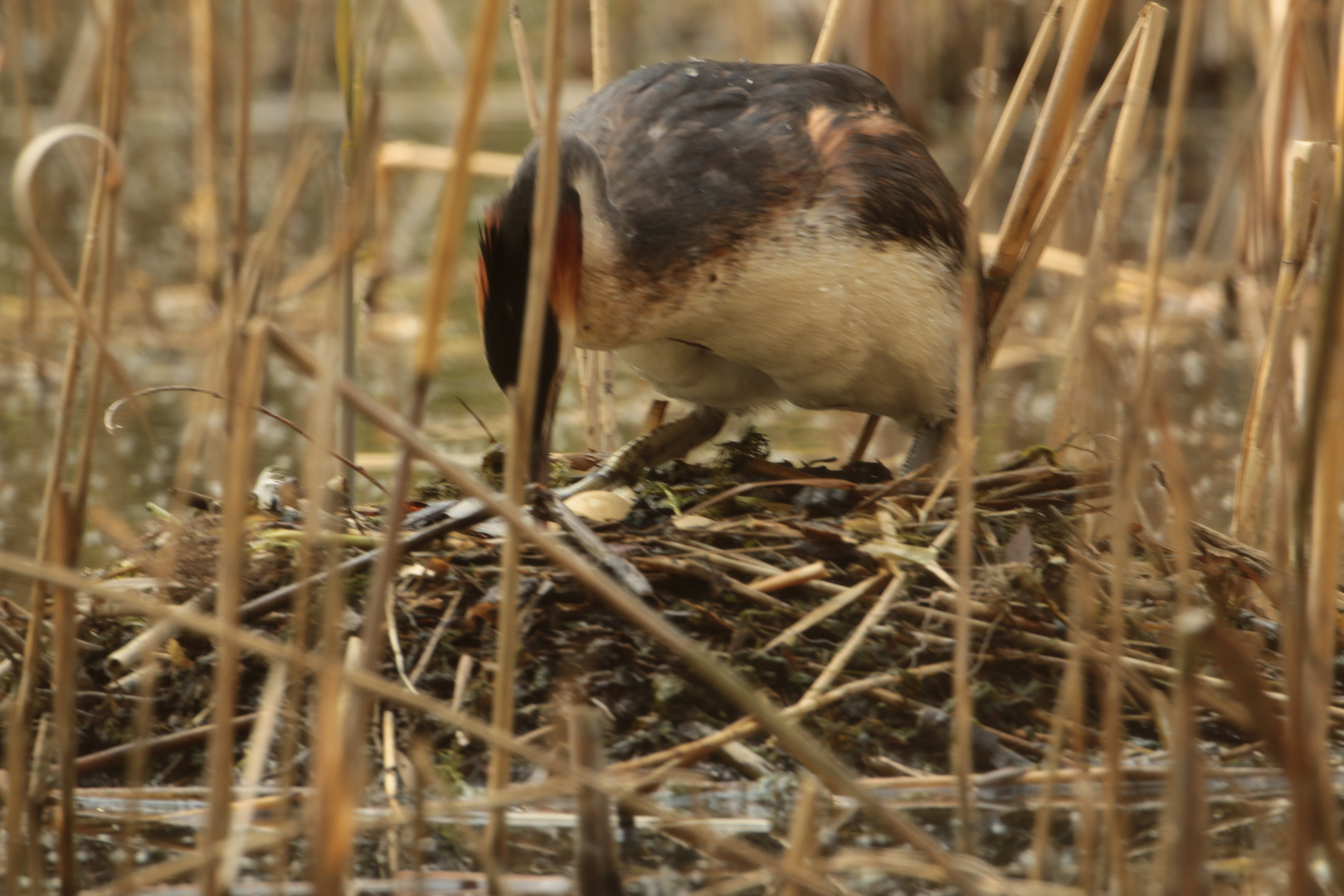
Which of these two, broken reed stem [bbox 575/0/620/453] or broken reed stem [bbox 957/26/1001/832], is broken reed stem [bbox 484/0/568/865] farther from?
broken reed stem [bbox 575/0/620/453]

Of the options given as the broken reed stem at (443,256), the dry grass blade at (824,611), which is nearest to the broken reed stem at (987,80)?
the dry grass blade at (824,611)

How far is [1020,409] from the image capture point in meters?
5.84

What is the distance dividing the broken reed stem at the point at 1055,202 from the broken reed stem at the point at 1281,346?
440 mm

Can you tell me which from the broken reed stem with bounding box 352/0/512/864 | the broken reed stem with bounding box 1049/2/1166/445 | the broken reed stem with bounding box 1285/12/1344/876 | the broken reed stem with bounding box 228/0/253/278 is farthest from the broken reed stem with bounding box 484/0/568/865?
the broken reed stem with bounding box 1049/2/1166/445

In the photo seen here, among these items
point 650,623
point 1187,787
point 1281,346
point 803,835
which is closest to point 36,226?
point 650,623

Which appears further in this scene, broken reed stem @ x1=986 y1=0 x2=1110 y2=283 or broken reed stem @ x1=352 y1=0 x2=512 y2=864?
broken reed stem @ x1=986 y1=0 x2=1110 y2=283

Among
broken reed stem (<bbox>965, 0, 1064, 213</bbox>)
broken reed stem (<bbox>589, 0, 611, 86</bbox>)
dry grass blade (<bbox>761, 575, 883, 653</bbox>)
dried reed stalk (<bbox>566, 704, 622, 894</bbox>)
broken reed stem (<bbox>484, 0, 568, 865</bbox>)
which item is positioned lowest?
dried reed stalk (<bbox>566, 704, 622, 894</bbox>)

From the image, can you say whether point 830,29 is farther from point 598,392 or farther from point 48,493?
point 48,493

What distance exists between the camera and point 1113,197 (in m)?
3.58

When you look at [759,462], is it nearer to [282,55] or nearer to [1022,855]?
[1022,855]

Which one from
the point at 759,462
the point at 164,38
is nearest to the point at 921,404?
the point at 759,462

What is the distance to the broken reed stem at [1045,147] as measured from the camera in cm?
359

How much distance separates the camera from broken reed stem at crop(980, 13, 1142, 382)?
3.58 meters

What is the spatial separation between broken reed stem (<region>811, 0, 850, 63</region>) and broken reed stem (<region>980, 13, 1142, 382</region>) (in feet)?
2.18
